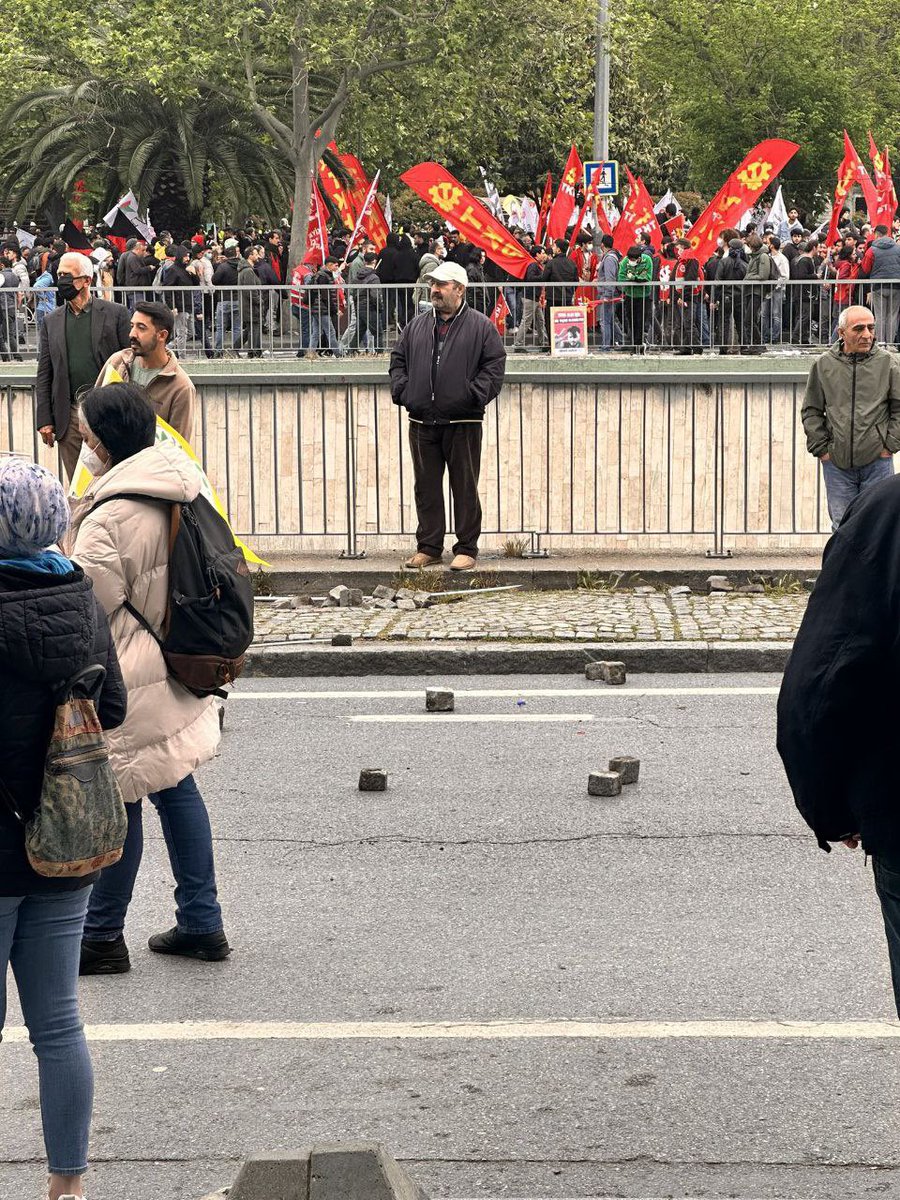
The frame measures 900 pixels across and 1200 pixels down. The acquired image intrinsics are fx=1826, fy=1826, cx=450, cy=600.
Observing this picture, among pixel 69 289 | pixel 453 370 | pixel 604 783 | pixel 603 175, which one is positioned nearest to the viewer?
pixel 604 783

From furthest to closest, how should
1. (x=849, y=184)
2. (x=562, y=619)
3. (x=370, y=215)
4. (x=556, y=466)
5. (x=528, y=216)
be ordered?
1. (x=528, y=216)
2. (x=370, y=215)
3. (x=849, y=184)
4. (x=556, y=466)
5. (x=562, y=619)

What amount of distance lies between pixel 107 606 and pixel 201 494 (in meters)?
0.44

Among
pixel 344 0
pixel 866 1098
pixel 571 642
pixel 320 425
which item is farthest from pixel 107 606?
pixel 344 0

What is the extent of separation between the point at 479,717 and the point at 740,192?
1819 centimetres

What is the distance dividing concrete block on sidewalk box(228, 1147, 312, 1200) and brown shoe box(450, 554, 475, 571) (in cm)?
875

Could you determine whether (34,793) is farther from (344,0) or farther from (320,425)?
(344,0)

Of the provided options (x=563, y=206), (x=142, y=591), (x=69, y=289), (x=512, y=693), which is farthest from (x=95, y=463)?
(x=563, y=206)

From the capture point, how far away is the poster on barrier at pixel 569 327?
20.5m

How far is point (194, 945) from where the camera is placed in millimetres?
5492

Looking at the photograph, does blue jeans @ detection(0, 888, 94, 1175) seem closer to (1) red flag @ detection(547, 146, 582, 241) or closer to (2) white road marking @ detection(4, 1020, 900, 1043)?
(2) white road marking @ detection(4, 1020, 900, 1043)

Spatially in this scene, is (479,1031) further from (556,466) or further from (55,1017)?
(556,466)

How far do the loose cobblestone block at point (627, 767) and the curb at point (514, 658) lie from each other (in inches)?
93.2

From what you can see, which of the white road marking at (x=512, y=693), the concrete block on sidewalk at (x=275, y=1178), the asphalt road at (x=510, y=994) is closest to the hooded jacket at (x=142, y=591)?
the asphalt road at (x=510, y=994)

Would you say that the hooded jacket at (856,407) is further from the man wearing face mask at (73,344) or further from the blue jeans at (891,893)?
the blue jeans at (891,893)
